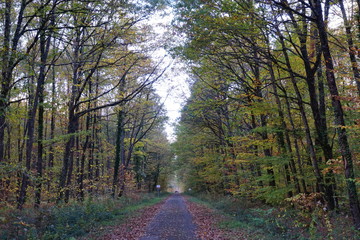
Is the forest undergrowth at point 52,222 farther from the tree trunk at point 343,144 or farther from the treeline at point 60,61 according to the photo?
the tree trunk at point 343,144

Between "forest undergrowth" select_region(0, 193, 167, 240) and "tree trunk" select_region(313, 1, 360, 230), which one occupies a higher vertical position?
"tree trunk" select_region(313, 1, 360, 230)

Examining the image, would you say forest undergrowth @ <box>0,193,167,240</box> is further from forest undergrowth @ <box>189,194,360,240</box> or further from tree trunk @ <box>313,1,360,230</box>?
tree trunk @ <box>313,1,360,230</box>

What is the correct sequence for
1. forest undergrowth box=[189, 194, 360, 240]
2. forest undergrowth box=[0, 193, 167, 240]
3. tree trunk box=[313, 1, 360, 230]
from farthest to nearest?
forest undergrowth box=[0, 193, 167, 240]
tree trunk box=[313, 1, 360, 230]
forest undergrowth box=[189, 194, 360, 240]

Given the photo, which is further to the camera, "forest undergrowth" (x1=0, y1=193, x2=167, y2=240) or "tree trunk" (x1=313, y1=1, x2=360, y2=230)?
"forest undergrowth" (x1=0, y1=193, x2=167, y2=240)

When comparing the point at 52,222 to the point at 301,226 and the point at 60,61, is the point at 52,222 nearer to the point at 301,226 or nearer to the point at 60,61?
the point at 301,226

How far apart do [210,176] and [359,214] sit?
18.3m

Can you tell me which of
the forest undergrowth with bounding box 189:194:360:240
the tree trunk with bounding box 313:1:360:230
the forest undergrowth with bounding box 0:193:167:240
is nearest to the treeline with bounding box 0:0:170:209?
the forest undergrowth with bounding box 0:193:167:240

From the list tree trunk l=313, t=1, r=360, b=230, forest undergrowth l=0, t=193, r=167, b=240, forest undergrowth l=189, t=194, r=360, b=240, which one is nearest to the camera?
forest undergrowth l=189, t=194, r=360, b=240

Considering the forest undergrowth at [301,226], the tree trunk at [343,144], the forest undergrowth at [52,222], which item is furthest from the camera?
the forest undergrowth at [52,222]

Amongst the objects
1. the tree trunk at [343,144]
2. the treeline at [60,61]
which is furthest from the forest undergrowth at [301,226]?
the treeline at [60,61]

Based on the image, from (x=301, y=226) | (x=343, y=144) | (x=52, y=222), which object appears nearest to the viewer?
(x=343, y=144)

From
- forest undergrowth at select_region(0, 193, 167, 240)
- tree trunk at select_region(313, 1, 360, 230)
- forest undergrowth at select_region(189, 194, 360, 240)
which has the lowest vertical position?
forest undergrowth at select_region(189, 194, 360, 240)

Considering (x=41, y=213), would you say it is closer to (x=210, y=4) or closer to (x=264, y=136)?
(x=210, y=4)

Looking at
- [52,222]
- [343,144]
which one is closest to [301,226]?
[343,144]
